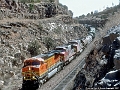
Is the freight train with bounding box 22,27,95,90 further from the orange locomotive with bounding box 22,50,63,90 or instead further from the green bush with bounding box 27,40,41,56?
the green bush with bounding box 27,40,41,56

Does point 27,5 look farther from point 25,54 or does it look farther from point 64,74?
point 64,74

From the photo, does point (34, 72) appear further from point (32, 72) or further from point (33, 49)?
point (33, 49)

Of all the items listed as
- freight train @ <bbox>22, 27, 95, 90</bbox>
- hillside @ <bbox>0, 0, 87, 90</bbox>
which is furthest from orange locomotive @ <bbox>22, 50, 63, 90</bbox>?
hillside @ <bbox>0, 0, 87, 90</bbox>

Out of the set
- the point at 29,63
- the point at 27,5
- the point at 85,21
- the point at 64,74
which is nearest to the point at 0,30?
the point at 64,74

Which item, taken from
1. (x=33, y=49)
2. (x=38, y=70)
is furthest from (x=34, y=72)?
(x=33, y=49)

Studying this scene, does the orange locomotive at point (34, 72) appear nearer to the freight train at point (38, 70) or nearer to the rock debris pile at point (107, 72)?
the freight train at point (38, 70)

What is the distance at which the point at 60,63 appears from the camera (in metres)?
36.0

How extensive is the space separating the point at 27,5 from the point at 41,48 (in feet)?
70.4

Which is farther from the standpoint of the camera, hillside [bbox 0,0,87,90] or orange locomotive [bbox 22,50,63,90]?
hillside [bbox 0,0,87,90]

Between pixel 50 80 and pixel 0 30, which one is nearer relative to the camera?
pixel 50 80

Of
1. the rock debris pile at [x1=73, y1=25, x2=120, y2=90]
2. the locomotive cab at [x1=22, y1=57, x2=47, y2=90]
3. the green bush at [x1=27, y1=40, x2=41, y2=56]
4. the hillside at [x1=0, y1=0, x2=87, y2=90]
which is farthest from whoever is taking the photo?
the green bush at [x1=27, y1=40, x2=41, y2=56]

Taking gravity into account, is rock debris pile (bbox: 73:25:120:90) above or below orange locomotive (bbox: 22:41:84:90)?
above

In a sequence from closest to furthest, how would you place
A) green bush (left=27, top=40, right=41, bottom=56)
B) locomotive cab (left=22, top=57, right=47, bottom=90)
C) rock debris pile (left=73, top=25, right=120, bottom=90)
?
rock debris pile (left=73, top=25, right=120, bottom=90), locomotive cab (left=22, top=57, right=47, bottom=90), green bush (left=27, top=40, right=41, bottom=56)

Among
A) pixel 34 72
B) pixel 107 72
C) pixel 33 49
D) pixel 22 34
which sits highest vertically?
pixel 107 72
